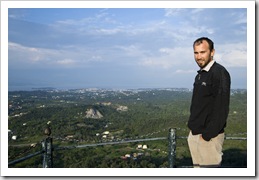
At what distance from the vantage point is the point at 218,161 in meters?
3.10

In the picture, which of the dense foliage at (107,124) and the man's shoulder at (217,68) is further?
the dense foliage at (107,124)

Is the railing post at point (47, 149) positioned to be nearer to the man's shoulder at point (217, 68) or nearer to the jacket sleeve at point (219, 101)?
the jacket sleeve at point (219, 101)

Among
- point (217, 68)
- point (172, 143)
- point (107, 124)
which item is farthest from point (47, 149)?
point (107, 124)

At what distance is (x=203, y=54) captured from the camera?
2.98 m

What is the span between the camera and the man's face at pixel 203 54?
2.96 meters

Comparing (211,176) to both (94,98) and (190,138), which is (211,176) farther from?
(94,98)

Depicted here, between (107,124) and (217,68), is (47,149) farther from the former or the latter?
(107,124)

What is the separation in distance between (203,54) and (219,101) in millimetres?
534

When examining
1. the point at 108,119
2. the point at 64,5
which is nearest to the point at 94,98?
the point at 108,119

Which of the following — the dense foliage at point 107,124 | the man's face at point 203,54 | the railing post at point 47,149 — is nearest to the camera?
the man's face at point 203,54

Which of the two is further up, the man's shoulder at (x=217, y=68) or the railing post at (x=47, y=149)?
the man's shoulder at (x=217, y=68)

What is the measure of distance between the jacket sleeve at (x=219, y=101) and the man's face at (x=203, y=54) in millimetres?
205

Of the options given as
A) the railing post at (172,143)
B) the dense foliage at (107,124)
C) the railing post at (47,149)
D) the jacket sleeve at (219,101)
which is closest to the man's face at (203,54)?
the jacket sleeve at (219,101)

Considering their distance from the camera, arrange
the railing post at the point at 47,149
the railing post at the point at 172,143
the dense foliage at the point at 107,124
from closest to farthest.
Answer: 1. the railing post at the point at 47,149
2. the railing post at the point at 172,143
3. the dense foliage at the point at 107,124
